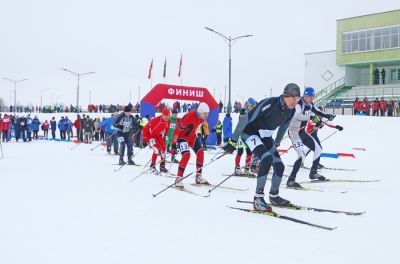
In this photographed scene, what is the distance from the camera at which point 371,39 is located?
3688 centimetres

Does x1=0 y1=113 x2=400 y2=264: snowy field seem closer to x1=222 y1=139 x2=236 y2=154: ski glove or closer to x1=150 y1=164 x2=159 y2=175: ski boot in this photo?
x1=222 y1=139 x2=236 y2=154: ski glove

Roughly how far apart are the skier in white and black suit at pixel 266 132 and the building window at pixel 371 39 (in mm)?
34274

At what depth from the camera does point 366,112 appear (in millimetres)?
26531

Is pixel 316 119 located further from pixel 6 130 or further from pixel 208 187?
pixel 6 130

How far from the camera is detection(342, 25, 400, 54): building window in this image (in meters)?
35.3

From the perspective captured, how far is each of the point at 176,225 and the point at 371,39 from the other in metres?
37.1

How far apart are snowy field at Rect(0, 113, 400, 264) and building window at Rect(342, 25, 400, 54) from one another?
31128 mm

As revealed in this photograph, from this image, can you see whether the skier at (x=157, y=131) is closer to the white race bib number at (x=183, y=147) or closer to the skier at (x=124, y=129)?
the skier at (x=124, y=129)

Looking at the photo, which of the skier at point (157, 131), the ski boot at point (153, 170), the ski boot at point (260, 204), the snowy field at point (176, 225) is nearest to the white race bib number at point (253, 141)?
the ski boot at point (260, 204)

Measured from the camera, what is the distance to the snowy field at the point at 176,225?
146 inches

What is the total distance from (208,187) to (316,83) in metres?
36.0

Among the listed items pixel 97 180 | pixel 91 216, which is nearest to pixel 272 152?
pixel 91 216

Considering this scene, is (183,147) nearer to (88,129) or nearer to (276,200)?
(276,200)

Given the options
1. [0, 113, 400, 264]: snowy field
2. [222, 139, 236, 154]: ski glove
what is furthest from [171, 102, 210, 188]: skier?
[222, 139, 236, 154]: ski glove
